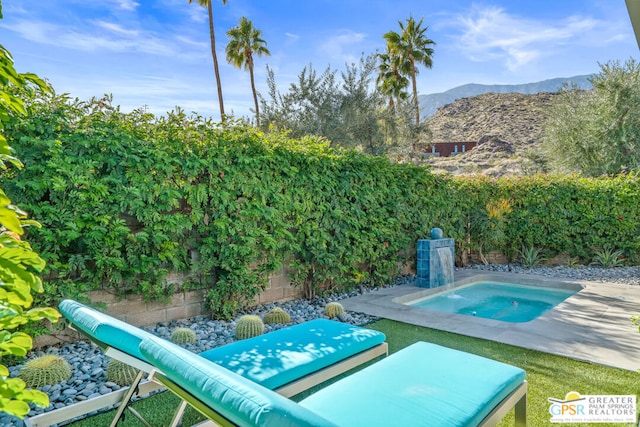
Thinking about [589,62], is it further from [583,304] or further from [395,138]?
[583,304]

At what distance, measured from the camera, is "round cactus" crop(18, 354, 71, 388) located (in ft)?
10.6

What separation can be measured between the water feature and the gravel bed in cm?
61

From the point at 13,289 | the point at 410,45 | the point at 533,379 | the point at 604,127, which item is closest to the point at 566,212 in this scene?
the point at 604,127

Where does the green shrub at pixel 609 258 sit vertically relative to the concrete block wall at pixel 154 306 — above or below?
below

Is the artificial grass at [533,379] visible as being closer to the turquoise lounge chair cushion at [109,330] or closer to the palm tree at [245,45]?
the turquoise lounge chair cushion at [109,330]

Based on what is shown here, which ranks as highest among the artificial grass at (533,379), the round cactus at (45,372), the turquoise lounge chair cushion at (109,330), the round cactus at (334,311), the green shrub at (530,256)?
the turquoise lounge chair cushion at (109,330)

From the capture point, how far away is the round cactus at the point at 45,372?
10.6ft

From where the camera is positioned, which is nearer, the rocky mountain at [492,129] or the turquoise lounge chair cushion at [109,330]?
the turquoise lounge chair cushion at [109,330]

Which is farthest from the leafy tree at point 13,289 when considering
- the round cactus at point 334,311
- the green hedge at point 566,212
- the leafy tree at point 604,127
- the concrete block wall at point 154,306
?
the leafy tree at point 604,127

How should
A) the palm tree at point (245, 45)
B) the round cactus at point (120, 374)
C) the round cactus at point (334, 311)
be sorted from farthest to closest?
1. the palm tree at point (245, 45)
2. the round cactus at point (334, 311)
3. the round cactus at point (120, 374)

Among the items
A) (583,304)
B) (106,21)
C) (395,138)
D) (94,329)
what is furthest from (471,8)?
(94,329)

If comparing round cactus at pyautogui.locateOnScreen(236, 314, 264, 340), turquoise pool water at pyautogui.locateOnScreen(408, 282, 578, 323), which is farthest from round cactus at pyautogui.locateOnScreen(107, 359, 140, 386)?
turquoise pool water at pyautogui.locateOnScreen(408, 282, 578, 323)

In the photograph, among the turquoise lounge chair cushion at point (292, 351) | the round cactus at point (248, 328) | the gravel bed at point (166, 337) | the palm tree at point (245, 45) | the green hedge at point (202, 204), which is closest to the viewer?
the turquoise lounge chair cushion at point (292, 351)

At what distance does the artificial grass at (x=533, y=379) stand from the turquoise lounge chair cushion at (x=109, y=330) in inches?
40.2
